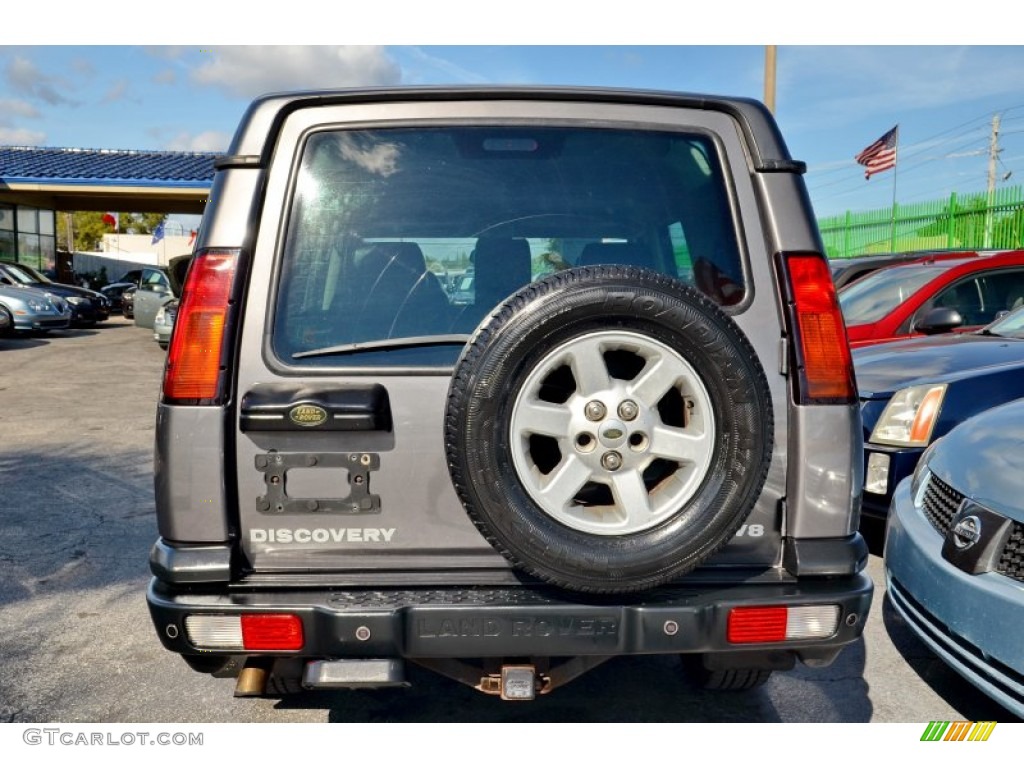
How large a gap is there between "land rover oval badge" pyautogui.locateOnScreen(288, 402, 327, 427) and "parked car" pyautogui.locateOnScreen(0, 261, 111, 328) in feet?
63.5

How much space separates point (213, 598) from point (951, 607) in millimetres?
2275

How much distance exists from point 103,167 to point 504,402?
26.4 metres

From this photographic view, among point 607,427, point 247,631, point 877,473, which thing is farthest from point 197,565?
point 877,473

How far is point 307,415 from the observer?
2229 mm

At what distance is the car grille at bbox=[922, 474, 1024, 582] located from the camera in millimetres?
2596

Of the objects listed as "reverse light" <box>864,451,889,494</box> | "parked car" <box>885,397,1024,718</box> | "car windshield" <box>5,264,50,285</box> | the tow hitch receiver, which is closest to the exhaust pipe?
the tow hitch receiver

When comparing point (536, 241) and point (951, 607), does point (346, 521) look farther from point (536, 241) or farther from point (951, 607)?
point (951, 607)

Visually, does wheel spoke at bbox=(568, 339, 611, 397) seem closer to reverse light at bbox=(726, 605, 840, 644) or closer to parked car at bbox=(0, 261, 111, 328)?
reverse light at bbox=(726, 605, 840, 644)

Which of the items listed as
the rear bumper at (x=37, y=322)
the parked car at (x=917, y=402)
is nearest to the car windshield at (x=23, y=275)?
the rear bumper at (x=37, y=322)

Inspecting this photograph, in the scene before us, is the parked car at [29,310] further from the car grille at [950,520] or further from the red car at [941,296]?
the car grille at [950,520]

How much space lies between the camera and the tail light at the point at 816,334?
2.31 m

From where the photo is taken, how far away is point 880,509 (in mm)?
4352

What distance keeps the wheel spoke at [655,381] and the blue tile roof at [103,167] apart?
70.0 feet
